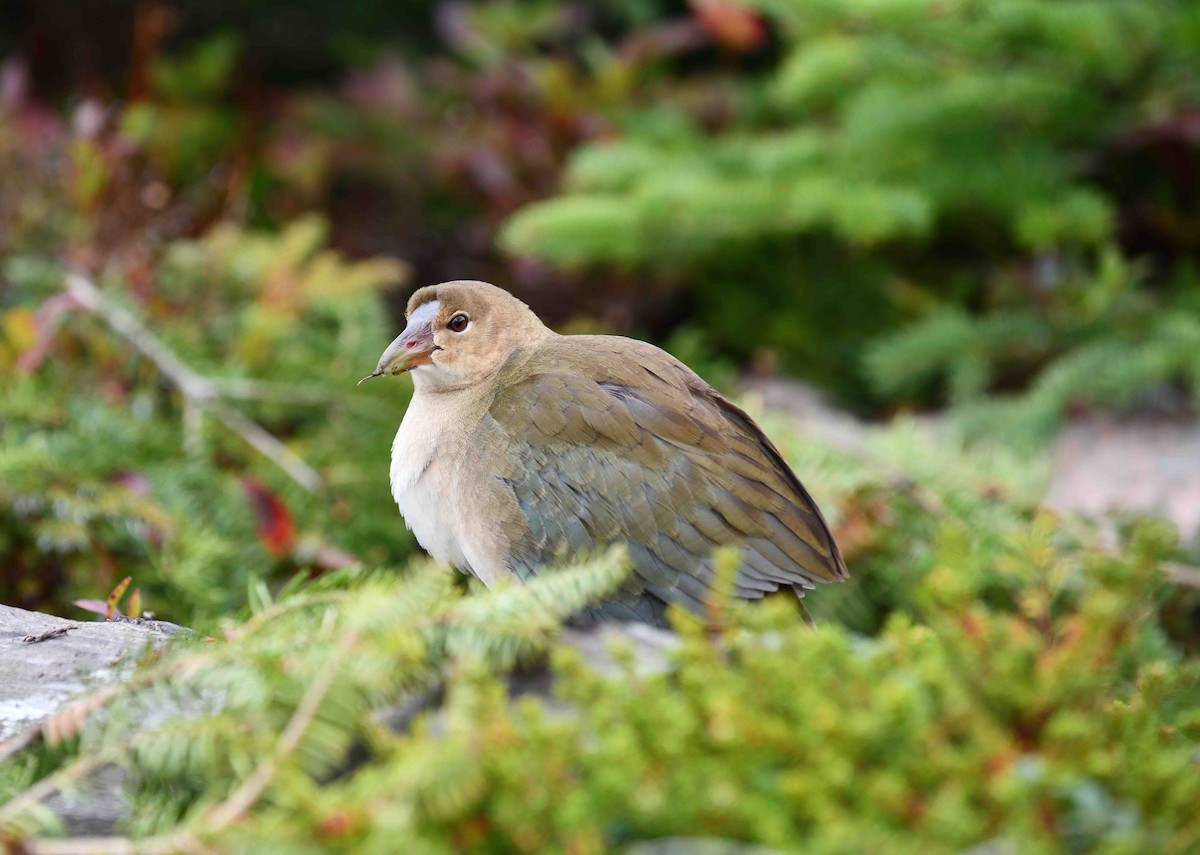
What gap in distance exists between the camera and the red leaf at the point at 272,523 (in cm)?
296

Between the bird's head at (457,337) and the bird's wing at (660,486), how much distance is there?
21 centimetres

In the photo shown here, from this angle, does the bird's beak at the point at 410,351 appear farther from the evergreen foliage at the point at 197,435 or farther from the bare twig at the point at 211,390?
the bare twig at the point at 211,390

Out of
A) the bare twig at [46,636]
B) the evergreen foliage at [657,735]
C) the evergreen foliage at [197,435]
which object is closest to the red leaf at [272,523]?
the evergreen foliage at [197,435]

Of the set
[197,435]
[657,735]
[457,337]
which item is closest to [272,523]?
[197,435]

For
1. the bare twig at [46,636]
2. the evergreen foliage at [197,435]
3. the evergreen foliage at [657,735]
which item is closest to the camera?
the evergreen foliage at [657,735]

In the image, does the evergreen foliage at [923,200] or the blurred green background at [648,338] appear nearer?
the blurred green background at [648,338]

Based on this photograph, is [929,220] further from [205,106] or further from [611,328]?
[205,106]

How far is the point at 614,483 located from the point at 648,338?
9.52 ft

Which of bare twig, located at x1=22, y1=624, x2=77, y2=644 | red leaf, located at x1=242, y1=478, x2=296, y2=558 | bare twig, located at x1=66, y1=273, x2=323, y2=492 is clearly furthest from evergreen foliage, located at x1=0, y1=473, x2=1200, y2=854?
bare twig, located at x1=66, y1=273, x2=323, y2=492

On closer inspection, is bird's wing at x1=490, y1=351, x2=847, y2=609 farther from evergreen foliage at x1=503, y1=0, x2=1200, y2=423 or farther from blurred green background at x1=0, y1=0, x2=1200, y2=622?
evergreen foliage at x1=503, y1=0, x2=1200, y2=423

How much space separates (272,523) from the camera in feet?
9.71

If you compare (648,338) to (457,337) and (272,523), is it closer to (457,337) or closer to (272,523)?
(272,523)

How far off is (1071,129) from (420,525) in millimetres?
3468

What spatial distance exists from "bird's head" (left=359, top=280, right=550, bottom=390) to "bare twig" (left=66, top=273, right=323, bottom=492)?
0.87m
